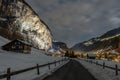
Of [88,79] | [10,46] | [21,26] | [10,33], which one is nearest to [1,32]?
[10,33]

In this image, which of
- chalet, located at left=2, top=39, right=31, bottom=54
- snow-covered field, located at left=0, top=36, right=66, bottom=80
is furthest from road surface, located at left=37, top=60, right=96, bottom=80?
chalet, located at left=2, top=39, right=31, bottom=54

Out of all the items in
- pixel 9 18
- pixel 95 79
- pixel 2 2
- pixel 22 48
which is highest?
pixel 2 2

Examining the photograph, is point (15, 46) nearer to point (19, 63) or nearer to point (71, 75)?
point (19, 63)

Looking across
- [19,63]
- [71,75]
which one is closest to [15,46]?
[19,63]

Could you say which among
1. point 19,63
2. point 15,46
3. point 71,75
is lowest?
point 71,75

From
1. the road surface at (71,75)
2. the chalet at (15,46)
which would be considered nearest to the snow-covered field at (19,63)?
the road surface at (71,75)

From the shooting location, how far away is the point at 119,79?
53.2 feet

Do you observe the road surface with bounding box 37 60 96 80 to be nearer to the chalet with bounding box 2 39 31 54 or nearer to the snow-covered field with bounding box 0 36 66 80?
the snow-covered field with bounding box 0 36 66 80

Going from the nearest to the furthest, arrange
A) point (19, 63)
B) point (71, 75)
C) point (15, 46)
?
1. point (71, 75)
2. point (19, 63)
3. point (15, 46)

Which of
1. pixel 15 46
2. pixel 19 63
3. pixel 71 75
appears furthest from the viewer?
pixel 15 46

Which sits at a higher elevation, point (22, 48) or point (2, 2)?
point (2, 2)

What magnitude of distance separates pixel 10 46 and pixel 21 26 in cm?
9663

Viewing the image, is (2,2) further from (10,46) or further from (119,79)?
(119,79)

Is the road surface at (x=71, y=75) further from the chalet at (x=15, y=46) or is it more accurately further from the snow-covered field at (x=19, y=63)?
the chalet at (x=15, y=46)
